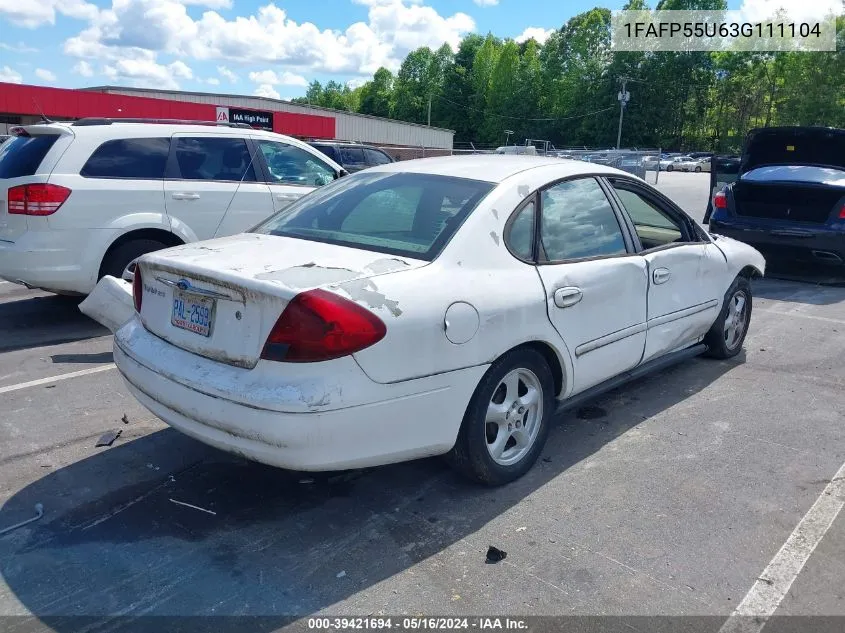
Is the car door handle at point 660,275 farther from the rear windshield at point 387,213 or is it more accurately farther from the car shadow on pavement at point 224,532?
the rear windshield at point 387,213

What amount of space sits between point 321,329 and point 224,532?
107 centimetres

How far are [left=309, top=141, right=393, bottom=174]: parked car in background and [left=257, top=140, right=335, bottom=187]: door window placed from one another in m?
7.82

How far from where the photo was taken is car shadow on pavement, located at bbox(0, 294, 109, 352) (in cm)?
629

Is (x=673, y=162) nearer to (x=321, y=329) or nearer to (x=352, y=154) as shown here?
(x=352, y=154)

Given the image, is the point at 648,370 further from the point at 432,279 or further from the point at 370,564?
the point at 370,564

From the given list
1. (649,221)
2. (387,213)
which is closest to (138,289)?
(387,213)

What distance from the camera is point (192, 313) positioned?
3.43m

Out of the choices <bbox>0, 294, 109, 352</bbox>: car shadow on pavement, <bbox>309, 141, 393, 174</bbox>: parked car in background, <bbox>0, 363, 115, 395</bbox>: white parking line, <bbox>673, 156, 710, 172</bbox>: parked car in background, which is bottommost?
<bbox>0, 363, 115, 395</bbox>: white parking line

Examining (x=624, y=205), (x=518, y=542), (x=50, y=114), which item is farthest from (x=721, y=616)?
(x=50, y=114)

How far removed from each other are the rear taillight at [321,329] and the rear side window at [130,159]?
4.34 m

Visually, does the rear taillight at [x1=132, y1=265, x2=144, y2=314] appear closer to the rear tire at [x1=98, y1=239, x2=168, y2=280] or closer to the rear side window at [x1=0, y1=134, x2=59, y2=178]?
the rear tire at [x1=98, y1=239, x2=168, y2=280]

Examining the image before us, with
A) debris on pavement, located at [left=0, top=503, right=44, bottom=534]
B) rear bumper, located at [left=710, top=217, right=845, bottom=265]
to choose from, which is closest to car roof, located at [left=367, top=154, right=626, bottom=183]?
debris on pavement, located at [left=0, top=503, right=44, bottom=534]

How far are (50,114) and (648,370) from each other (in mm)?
34620

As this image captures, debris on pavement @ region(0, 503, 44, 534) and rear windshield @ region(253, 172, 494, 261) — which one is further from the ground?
rear windshield @ region(253, 172, 494, 261)
